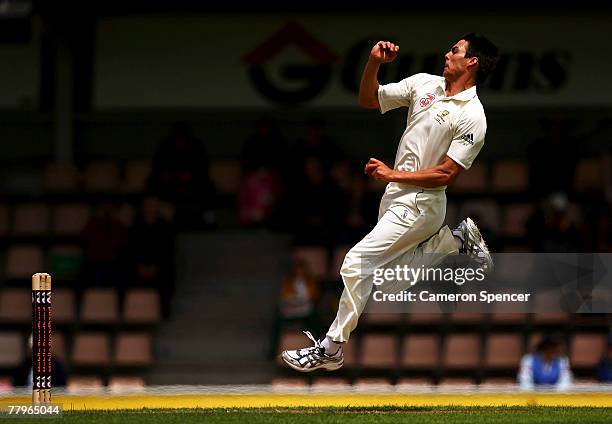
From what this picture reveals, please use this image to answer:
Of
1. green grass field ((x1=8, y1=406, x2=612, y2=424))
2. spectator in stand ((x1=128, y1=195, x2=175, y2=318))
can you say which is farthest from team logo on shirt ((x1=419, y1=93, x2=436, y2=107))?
spectator in stand ((x1=128, y1=195, x2=175, y2=318))

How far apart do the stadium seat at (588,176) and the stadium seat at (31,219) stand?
20.8 feet

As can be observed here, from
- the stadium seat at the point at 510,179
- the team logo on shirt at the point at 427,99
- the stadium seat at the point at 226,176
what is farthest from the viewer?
the stadium seat at the point at 226,176

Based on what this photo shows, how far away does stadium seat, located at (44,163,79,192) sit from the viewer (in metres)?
17.2

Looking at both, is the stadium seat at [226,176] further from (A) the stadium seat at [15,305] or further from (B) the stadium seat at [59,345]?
(B) the stadium seat at [59,345]

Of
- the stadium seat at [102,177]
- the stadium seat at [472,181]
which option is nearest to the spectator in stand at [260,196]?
the stadium seat at [102,177]

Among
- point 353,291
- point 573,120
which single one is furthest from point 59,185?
point 353,291

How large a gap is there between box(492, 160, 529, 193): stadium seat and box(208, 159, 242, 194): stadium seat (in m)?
3.14

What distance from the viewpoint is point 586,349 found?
1457cm

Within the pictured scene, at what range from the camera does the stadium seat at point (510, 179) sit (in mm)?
16594

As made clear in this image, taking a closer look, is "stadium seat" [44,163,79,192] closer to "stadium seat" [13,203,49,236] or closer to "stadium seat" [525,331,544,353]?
"stadium seat" [13,203,49,236]

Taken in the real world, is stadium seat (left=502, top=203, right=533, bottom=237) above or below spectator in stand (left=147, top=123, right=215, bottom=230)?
below

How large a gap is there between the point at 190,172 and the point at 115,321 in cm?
202

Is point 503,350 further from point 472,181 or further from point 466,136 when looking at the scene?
point 466,136

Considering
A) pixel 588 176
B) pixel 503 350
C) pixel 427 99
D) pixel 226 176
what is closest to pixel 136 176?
pixel 226 176
